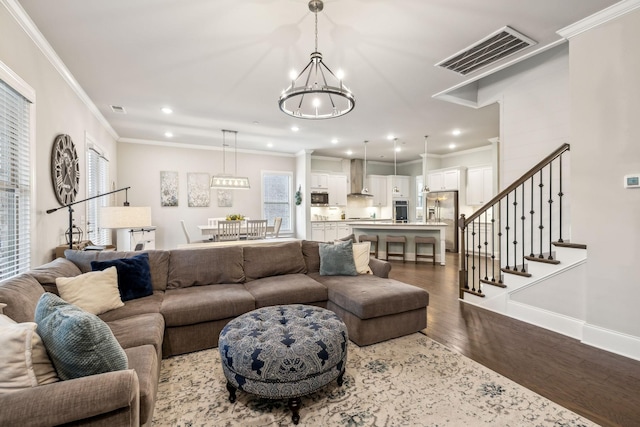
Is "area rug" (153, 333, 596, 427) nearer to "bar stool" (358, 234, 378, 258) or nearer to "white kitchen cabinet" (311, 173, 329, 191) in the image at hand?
"bar stool" (358, 234, 378, 258)

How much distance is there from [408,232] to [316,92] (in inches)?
206

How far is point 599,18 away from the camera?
101 inches

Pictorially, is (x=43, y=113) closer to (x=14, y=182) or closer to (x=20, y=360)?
(x=14, y=182)

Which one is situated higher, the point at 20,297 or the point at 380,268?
the point at 20,297

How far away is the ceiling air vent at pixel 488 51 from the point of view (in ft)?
9.22

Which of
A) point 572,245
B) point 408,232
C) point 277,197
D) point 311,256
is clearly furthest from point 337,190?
point 572,245

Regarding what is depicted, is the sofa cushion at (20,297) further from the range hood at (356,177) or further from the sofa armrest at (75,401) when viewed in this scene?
the range hood at (356,177)

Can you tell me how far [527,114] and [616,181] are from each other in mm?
1628

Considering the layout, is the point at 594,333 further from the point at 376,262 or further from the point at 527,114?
the point at 527,114

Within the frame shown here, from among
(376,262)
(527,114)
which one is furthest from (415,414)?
(527,114)

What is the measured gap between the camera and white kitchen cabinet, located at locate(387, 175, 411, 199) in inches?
382

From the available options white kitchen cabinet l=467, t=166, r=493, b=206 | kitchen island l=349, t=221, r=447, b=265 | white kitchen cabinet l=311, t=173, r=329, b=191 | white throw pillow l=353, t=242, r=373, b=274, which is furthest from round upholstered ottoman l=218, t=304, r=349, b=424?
white kitchen cabinet l=467, t=166, r=493, b=206

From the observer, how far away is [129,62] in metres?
3.22

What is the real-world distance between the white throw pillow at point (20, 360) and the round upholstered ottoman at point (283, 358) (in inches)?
35.3
